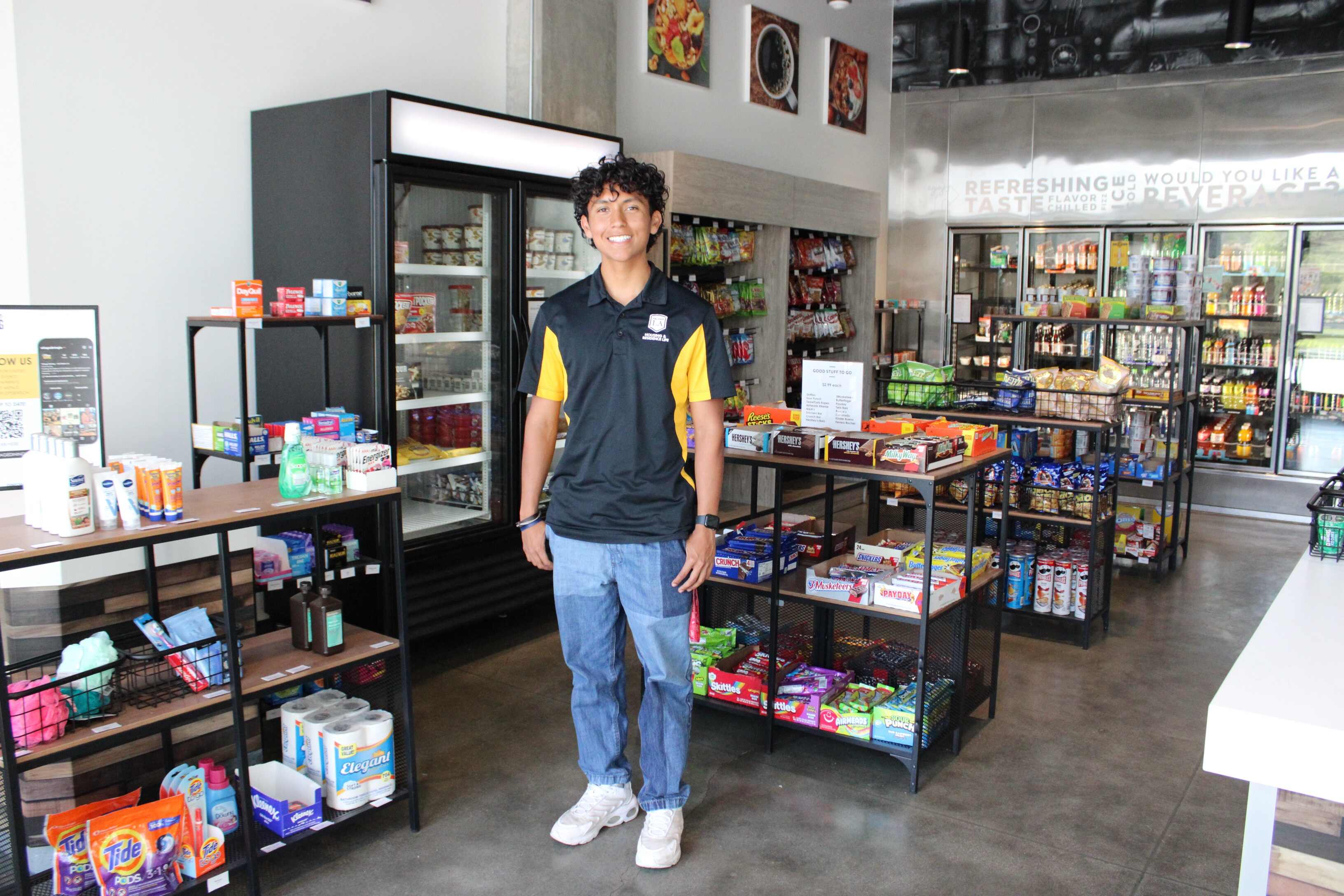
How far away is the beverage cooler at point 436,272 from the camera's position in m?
4.14

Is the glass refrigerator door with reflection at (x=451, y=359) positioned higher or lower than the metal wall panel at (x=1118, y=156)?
lower

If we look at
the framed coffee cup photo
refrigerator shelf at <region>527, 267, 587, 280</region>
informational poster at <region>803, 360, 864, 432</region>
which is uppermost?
the framed coffee cup photo

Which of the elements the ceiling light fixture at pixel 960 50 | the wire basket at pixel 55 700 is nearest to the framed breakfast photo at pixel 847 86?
the ceiling light fixture at pixel 960 50

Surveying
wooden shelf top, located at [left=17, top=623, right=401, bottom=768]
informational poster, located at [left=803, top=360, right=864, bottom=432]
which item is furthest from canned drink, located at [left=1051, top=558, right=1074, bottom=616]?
wooden shelf top, located at [left=17, top=623, right=401, bottom=768]

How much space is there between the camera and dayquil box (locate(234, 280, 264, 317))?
11.6ft

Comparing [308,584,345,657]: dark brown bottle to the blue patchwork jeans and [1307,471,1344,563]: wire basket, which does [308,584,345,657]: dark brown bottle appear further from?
[1307,471,1344,563]: wire basket

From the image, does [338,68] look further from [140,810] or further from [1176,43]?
[1176,43]

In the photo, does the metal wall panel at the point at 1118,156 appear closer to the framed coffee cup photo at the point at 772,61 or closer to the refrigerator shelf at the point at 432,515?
the framed coffee cup photo at the point at 772,61

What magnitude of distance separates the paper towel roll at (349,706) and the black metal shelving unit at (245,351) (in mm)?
768

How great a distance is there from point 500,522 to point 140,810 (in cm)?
256

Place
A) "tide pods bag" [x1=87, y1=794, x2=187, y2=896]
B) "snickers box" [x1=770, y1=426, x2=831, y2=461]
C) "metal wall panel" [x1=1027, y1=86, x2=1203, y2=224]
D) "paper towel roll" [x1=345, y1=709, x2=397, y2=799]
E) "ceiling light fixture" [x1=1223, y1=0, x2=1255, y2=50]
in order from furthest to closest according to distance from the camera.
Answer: "metal wall panel" [x1=1027, y1=86, x2=1203, y2=224], "ceiling light fixture" [x1=1223, y1=0, x2=1255, y2=50], "snickers box" [x1=770, y1=426, x2=831, y2=461], "paper towel roll" [x1=345, y1=709, x2=397, y2=799], "tide pods bag" [x1=87, y1=794, x2=187, y2=896]

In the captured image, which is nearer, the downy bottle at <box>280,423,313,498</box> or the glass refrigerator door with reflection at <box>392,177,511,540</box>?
the downy bottle at <box>280,423,313,498</box>

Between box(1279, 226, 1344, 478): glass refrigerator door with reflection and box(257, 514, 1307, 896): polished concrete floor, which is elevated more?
box(1279, 226, 1344, 478): glass refrigerator door with reflection

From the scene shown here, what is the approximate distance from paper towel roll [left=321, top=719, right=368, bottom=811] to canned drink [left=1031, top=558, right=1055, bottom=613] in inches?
142
